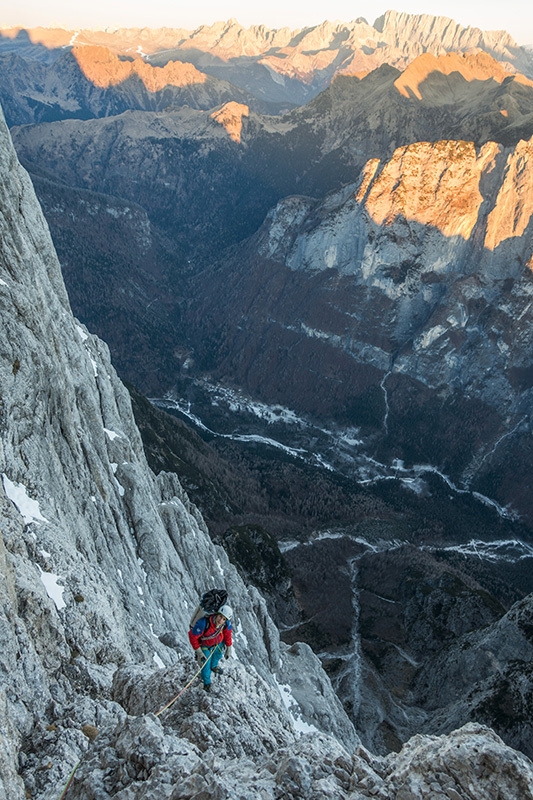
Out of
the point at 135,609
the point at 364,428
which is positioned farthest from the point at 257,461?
the point at 135,609

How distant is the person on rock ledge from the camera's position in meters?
17.1

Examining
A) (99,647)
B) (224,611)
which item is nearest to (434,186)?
(224,611)

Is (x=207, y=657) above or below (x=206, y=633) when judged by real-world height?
below

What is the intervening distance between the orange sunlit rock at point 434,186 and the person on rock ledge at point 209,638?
15708 centimetres

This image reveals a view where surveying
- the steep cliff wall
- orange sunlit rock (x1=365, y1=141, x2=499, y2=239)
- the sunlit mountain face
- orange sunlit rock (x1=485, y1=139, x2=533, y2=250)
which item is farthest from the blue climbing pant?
orange sunlit rock (x1=365, y1=141, x2=499, y2=239)

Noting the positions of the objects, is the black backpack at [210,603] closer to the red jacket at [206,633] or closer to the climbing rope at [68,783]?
the red jacket at [206,633]

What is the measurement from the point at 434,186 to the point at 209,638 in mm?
163732

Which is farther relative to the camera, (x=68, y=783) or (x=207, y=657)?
(x=207, y=657)

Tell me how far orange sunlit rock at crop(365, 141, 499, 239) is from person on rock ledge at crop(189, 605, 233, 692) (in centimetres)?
15708

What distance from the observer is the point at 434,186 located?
156m

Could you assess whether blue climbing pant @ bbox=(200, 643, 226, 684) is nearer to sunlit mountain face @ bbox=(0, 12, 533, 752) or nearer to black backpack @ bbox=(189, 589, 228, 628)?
black backpack @ bbox=(189, 589, 228, 628)

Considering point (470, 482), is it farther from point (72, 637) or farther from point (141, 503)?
point (72, 637)

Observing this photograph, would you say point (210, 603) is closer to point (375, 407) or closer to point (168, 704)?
point (168, 704)

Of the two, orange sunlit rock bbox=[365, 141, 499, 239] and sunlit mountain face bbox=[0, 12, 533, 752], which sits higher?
orange sunlit rock bbox=[365, 141, 499, 239]
